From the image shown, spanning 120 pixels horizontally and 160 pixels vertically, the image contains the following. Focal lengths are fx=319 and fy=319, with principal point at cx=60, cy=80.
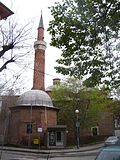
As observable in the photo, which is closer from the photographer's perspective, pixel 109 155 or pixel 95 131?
pixel 109 155

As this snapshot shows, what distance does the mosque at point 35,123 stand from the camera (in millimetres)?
44906

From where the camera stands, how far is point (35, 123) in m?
47.0

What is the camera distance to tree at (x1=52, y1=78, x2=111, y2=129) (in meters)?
50.6

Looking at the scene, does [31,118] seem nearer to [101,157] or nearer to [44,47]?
[44,47]

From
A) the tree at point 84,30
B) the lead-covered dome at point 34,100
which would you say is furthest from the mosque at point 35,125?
the tree at point 84,30

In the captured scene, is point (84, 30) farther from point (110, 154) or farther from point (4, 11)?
point (4, 11)

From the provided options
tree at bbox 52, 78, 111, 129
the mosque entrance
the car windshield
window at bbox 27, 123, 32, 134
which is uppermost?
tree at bbox 52, 78, 111, 129

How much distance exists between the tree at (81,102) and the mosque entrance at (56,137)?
663cm

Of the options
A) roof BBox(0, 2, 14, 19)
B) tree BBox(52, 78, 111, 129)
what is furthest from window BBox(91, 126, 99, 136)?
roof BBox(0, 2, 14, 19)

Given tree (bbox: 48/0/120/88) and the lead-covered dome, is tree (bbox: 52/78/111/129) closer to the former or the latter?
the lead-covered dome

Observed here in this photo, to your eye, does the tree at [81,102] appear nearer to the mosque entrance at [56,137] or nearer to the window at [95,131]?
the window at [95,131]

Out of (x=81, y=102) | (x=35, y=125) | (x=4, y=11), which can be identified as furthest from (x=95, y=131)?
(x=4, y=11)

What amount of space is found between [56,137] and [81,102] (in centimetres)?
876

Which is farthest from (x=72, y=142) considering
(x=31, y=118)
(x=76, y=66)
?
(x=76, y=66)
